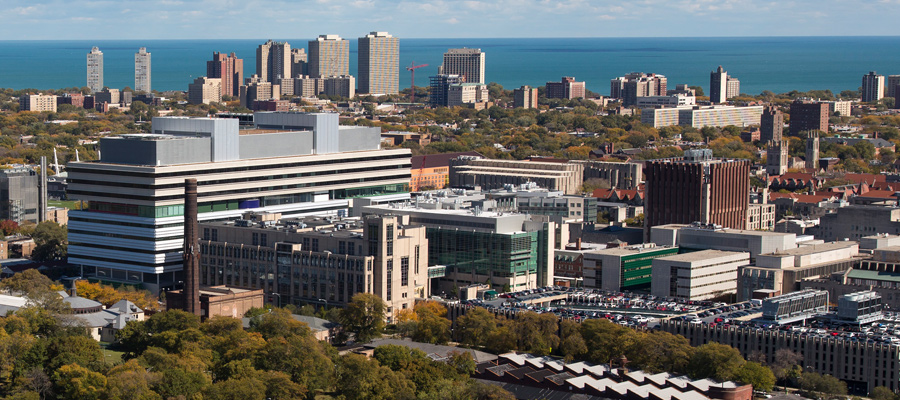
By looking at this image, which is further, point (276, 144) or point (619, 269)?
point (276, 144)

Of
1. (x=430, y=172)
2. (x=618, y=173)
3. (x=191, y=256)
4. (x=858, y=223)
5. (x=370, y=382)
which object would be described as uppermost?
(x=618, y=173)

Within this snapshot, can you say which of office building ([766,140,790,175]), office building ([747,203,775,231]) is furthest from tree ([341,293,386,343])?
office building ([766,140,790,175])

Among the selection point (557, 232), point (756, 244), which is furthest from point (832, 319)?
point (557, 232)

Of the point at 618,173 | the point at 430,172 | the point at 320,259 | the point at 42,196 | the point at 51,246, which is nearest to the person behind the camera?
the point at 320,259

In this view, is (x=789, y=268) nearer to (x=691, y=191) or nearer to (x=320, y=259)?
(x=691, y=191)

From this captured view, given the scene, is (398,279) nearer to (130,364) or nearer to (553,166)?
(130,364)

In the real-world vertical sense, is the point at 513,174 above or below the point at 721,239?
above

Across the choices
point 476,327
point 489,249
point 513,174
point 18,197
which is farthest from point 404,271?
point 513,174

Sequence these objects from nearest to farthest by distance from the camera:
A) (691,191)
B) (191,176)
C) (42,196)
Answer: (191,176)
(691,191)
(42,196)
